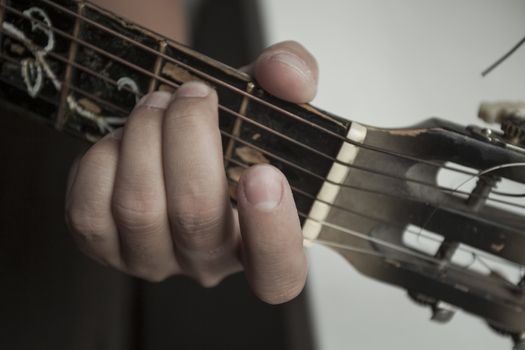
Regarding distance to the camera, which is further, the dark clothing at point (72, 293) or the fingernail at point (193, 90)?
the dark clothing at point (72, 293)

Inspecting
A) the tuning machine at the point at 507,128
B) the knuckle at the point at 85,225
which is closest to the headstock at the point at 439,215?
the tuning machine at the point at 507,128

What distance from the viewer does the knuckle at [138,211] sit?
429 millimetres

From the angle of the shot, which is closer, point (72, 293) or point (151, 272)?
point (151, 272)

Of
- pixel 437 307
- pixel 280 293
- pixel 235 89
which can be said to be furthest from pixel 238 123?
pixel 437 307

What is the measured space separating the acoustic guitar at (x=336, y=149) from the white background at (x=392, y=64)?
0.23 meters

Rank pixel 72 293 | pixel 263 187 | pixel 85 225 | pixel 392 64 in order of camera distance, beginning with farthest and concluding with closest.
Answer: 1. pixel 392 64
2. pixel 72 293
3. pixel 85 225
4. pixel 263 187

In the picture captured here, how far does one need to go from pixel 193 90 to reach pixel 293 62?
0.36 feet

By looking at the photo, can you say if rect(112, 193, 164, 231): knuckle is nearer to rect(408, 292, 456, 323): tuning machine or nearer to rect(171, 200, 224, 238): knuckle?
rect(171, 200, 224, 238): knuckle

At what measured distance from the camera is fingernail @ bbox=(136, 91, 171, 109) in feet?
1.38

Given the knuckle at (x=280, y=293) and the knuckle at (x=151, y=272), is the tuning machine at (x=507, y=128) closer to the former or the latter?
the knuckle at (x=280, y=293)

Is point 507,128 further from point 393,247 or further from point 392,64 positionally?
point 392,64

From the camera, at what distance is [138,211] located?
0.43m

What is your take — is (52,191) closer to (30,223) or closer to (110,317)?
(30,223)

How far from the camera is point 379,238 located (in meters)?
0.47
